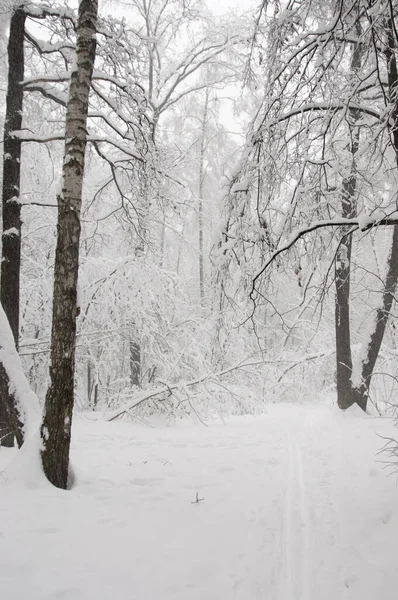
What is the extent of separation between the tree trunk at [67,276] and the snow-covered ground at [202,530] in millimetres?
381

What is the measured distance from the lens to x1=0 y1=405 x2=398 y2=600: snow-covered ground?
2.37m

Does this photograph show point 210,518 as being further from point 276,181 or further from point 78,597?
point 276,181

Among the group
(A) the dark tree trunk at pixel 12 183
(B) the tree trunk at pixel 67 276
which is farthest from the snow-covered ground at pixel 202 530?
(A) the dark tree trunk at pixel 12 183

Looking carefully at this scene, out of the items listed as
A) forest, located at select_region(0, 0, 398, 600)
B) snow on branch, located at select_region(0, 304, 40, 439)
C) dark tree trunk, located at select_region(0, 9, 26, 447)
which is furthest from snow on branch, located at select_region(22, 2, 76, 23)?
snow on branch, located at select_region(0, 304, 40, 439)

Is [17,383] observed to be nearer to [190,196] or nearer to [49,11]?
[49,11]

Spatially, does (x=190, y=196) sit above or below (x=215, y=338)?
above

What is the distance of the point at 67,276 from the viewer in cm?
356

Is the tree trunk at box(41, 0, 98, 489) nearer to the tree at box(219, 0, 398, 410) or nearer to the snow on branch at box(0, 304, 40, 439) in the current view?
the snow on branch at box(0, 304, 40, 439)

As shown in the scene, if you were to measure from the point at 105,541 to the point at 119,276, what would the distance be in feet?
20.3

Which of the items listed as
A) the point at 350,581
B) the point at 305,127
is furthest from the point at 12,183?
the point at 350,581

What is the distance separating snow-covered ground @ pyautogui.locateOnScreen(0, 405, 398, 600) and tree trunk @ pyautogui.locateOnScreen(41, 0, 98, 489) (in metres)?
0.38

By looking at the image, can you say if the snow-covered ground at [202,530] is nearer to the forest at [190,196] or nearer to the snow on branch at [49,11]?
the forest at [190,196]

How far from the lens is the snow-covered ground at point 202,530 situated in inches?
93.1

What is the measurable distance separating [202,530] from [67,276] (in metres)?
2.57
